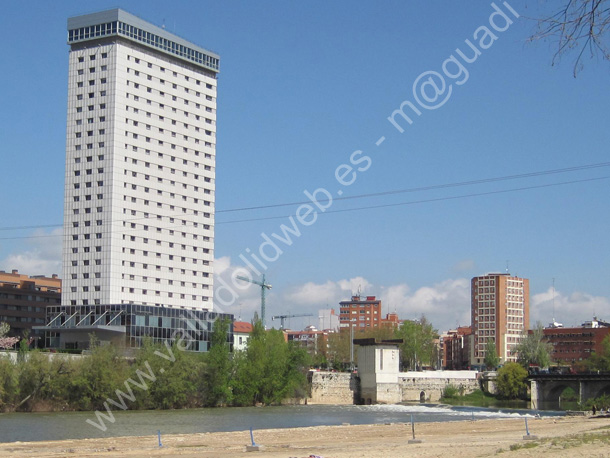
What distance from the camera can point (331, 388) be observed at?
12812 cm

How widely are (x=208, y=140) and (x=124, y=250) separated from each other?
26.3 metres

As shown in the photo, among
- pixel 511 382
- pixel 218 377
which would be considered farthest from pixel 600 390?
pixel 218 377

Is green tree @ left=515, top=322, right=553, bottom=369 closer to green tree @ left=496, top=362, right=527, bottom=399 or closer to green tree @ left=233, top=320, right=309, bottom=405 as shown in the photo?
green tree @ left=496, top=362, right=527, bottom=399

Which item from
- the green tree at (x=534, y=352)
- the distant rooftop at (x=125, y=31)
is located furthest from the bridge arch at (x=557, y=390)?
the distant rooftop at (x=125, y=31)

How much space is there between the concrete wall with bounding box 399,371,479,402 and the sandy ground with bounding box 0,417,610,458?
6924 centimetres

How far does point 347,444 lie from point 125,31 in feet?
331

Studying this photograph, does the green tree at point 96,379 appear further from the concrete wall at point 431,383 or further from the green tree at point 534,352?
the green tree at point 534,352

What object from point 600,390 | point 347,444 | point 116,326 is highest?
point 116,326

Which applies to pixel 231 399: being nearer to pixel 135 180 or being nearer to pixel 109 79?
pixel 135 180

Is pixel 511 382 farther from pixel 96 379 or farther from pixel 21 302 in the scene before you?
pixel 21 302

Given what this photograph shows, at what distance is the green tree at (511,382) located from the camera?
139 meters

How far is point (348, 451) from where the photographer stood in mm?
41031

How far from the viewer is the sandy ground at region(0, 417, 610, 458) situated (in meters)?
37.2

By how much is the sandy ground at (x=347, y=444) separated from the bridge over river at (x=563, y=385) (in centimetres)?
6838
